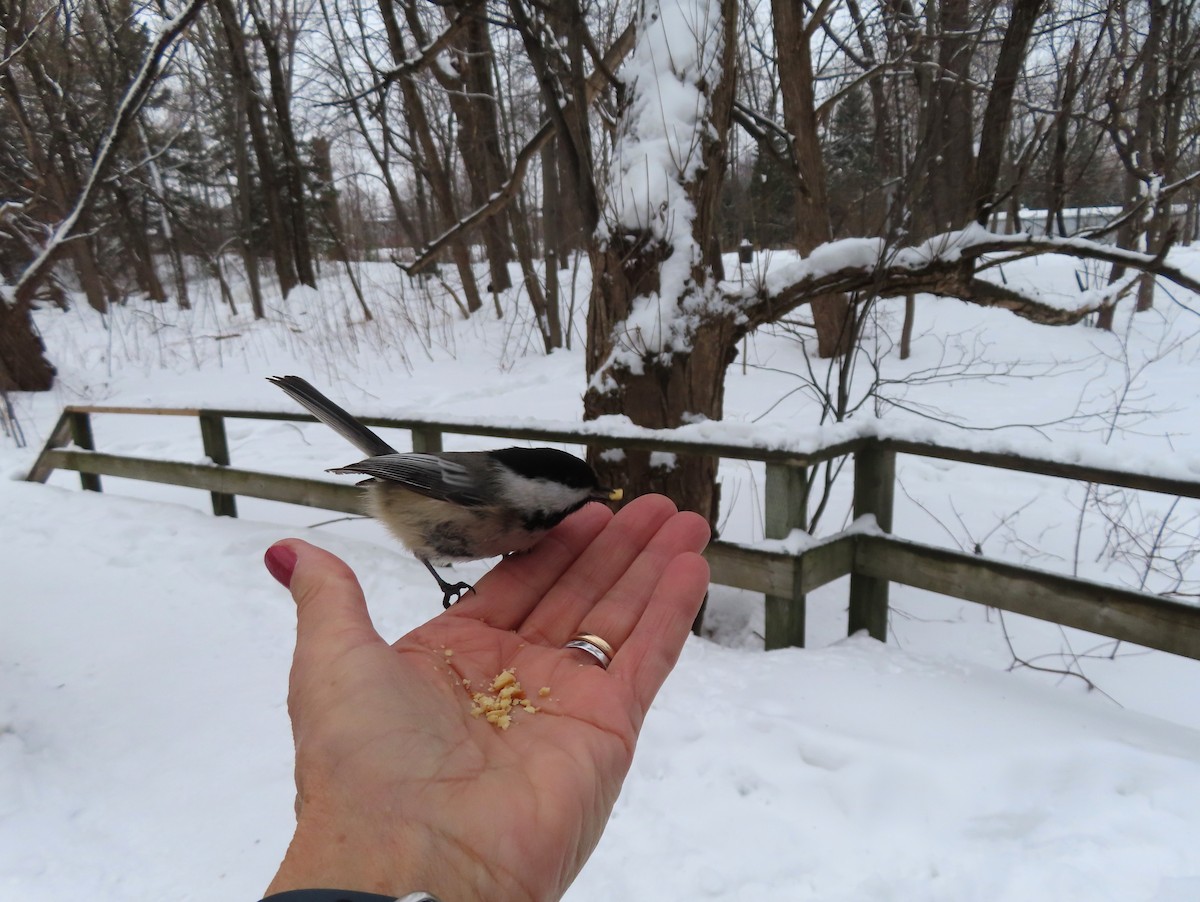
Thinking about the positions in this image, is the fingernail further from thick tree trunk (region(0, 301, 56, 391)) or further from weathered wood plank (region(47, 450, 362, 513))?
thick tree trunk (region(0, 301, 56, 391))

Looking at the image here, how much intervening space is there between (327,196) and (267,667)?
23791mm

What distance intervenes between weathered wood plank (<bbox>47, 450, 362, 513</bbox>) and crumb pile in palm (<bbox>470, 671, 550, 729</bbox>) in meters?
2.60

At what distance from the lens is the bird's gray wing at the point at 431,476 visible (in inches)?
81.5

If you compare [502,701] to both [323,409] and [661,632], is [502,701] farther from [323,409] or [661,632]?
[323,409]

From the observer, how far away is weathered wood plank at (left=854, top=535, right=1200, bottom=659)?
8.20ft

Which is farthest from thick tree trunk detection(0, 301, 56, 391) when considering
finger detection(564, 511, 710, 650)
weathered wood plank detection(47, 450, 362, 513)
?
finger detection(564, 511, 710, 650)

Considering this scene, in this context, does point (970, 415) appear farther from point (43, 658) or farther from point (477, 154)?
point (477, 154)

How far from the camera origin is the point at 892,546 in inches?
126

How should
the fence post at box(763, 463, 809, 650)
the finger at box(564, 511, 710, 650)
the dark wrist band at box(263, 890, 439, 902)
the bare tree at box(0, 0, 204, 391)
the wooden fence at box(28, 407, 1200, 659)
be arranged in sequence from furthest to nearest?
the bare tree at box(0, 0, 204, 391) → the fence post at box(763, 463, 809, 650) → the wooden fence at box(28, 407, 1200, 659) → the finger at box(564, 511, 710, 650) → the dark wrist band at box(263, 890, 439, 902)

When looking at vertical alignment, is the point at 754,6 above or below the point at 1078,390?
above

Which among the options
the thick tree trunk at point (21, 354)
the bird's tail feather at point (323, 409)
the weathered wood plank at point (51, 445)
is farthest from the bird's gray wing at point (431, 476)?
the thick tree trunk at point (21, 354)

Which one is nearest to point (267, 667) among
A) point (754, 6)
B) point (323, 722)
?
point (323, 722)

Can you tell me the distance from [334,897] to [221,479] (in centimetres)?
491

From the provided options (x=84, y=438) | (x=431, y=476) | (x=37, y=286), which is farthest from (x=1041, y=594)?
(x=37, y=286)
